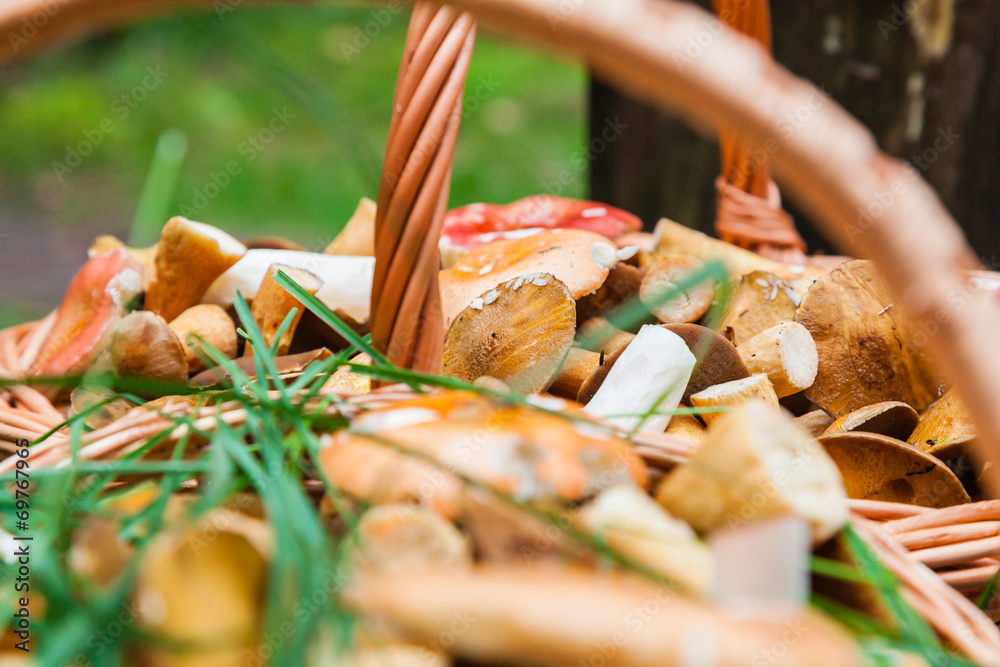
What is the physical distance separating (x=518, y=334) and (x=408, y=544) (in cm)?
31

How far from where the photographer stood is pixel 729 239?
98 centimetres

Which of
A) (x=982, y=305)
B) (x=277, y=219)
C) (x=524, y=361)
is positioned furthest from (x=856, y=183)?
(x=277, y=219)

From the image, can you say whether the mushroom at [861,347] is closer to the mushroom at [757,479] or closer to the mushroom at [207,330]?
the mushroom at [757,479]

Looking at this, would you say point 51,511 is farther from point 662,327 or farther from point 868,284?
point 868,284

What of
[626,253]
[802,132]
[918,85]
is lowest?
[626,253]

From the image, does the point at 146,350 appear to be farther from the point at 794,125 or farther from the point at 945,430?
the point at 945,430

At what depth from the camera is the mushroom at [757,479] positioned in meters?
0.36

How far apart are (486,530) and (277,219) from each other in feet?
9.85

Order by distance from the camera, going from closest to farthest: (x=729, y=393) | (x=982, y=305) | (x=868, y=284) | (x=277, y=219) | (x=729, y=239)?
(x=982, y=305), (x=729, y=393), (x=868, y=284), (x=729, y=239), (x=277, y=219)

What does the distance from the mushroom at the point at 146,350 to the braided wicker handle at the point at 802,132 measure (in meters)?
0.32

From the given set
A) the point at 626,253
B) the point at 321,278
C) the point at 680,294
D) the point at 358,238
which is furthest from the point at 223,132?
the point at 680,294

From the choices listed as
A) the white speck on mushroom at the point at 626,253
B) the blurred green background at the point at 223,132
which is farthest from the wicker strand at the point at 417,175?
the blurred green background at the point at 223,132

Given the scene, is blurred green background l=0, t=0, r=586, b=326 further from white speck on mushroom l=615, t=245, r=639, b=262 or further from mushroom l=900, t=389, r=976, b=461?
mushroom l=900, t=389, r=976, b=461

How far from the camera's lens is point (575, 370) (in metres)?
0.66
